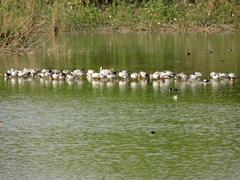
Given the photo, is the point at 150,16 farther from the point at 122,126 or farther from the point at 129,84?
the point at 122,126

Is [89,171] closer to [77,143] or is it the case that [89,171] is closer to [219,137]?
[77,143]

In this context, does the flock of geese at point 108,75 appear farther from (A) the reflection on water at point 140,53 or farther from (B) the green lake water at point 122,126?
(A) the reflection on water at point 140,53

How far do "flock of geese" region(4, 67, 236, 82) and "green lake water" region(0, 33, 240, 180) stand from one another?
1.33 ft

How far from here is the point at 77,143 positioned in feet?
44.2

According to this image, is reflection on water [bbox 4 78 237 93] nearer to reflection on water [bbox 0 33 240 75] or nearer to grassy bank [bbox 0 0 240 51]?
reflection on water [bbox 0 33 240 75]

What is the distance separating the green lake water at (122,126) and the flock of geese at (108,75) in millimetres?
404

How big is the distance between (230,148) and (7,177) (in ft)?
11.2

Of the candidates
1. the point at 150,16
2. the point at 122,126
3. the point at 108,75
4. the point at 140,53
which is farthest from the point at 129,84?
the point at 150,16

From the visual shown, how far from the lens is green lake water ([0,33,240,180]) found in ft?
39.1

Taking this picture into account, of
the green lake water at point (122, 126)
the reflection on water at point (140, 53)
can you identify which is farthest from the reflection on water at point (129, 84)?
the reflection on water at point (140, 53)

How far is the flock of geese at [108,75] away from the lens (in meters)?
20.3

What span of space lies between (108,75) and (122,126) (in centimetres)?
603

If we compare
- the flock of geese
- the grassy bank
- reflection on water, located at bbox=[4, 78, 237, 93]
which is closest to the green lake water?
reflection on water, located at bbox=[4, 78, 237, 93]

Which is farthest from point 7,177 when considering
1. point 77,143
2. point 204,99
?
point 204,99
